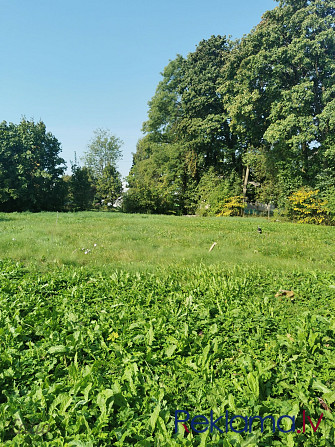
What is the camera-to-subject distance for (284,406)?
79.0 inches

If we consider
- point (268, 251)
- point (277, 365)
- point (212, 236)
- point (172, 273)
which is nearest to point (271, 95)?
point (212, 236)

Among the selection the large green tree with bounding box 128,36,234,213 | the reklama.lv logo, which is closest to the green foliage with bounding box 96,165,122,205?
the large green tree with bounding box 128,36,234,213

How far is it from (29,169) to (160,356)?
33.7 m

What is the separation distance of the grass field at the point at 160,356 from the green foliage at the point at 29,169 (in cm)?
2809

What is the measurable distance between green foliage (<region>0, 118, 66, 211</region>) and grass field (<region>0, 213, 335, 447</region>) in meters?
28.1

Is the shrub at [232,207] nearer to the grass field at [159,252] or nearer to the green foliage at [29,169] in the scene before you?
the grass field at [159,252]

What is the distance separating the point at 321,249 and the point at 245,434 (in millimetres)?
7921

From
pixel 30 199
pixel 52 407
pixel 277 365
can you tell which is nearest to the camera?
pixel 52 407

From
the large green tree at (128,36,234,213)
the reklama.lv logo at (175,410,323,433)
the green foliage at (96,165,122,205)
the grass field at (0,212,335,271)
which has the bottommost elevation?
the reklama.lv logo at (175,410,323,433)

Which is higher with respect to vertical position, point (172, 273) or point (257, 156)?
point (257, 156)

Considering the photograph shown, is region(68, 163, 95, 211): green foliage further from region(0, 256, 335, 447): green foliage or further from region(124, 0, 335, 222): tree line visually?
region(0, 256, 335, 447): green foliage

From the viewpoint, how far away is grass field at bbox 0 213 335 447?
6.07 feet

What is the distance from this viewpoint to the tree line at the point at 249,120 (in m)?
20.5

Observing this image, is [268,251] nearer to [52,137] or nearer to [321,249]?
[321,249]
